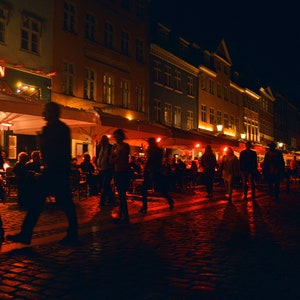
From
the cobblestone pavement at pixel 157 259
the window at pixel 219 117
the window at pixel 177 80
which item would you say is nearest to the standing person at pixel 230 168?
the cobblestone pavement at pixel 157 259

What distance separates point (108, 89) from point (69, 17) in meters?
4.83

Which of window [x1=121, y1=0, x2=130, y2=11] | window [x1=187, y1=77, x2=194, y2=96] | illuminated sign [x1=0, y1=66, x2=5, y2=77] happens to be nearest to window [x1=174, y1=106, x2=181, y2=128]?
window [x1=187, y1=77, x2=194, y2=96]

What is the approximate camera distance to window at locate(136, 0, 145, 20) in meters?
31.5

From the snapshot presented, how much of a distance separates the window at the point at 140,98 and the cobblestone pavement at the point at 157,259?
2105cm

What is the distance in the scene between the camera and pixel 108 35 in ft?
93.2

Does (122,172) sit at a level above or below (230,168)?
below

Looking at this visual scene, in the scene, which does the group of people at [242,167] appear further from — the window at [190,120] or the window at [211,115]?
the window at [211,115]

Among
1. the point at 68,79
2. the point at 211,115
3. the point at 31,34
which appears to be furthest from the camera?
the point at 211,115

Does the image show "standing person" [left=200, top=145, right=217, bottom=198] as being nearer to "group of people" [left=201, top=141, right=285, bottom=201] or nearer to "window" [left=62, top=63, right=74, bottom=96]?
"group of people" [left=201, top=141, right=285, bottom=201]

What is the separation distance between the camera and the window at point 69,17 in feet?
81.7

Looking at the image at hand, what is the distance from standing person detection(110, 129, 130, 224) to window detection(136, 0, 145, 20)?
23196 millimetres

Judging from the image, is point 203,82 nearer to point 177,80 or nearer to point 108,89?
point 177,80

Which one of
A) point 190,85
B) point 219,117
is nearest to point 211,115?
point 219,117

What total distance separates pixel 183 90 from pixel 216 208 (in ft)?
84.3
